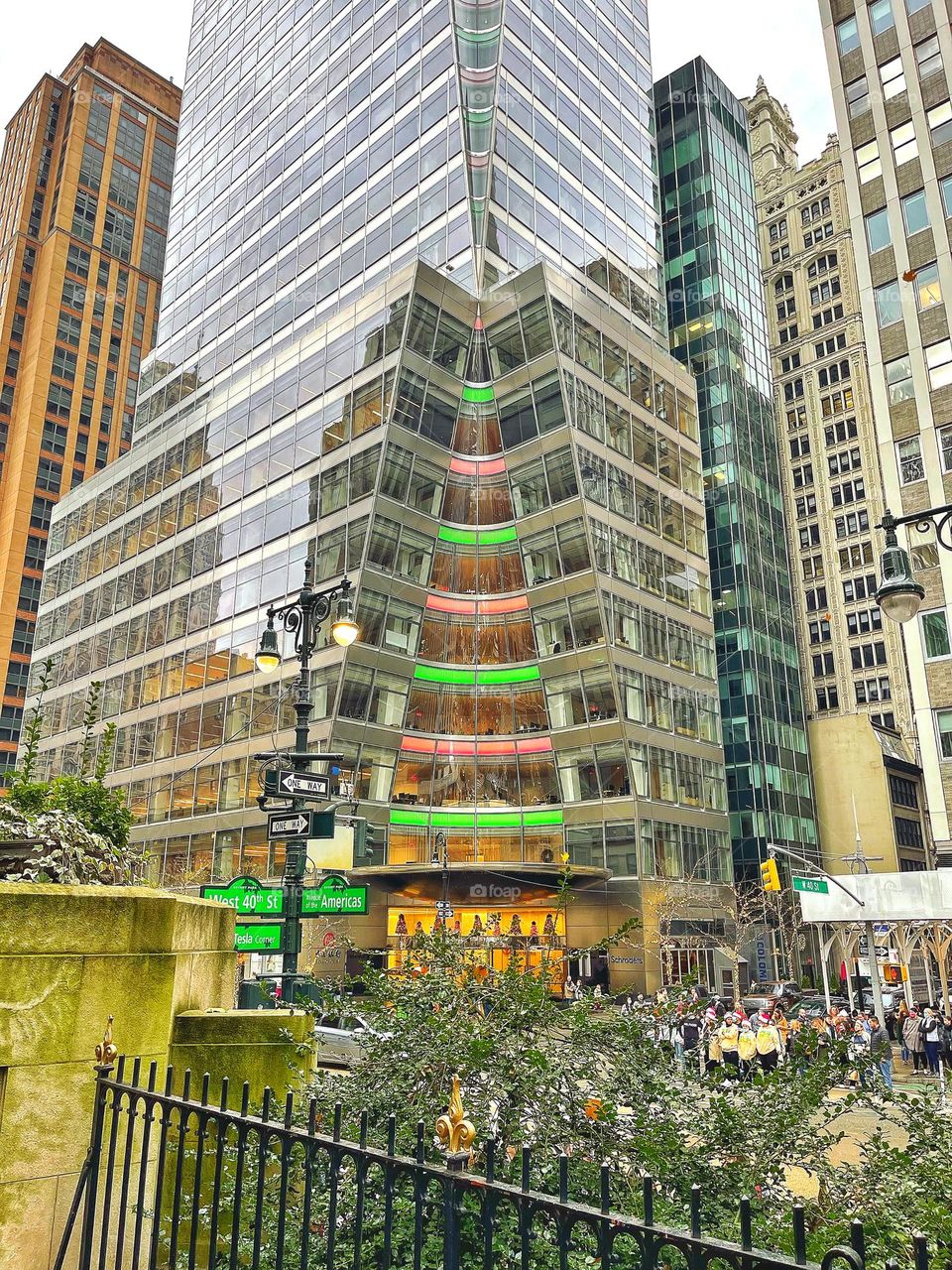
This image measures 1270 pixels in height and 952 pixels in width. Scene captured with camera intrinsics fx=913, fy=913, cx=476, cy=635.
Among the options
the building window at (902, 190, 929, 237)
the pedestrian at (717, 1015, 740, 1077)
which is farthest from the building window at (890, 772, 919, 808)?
the pedestrian at (717, 1015, 740, 1077)

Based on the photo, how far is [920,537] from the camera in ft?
90.8

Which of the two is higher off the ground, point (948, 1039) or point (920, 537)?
point (920, 537)

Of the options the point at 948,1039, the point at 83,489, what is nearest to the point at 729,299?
the point at 83,489

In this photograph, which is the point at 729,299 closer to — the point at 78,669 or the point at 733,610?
the point at 733,610

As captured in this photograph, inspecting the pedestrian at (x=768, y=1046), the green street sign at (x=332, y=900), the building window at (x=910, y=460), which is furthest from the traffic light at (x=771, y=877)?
the green street sign at (x=332, y=900)

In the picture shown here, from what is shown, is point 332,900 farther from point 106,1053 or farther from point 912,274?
point 912,274

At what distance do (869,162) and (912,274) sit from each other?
16.8ft

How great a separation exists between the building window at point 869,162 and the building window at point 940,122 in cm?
172

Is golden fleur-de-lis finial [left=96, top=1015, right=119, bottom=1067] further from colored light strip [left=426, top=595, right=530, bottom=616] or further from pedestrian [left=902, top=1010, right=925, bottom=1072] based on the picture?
colored light strip [left=426, top=595, right=530, bottom=616]

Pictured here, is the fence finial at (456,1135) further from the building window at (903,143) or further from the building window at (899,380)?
the building window at (903,143)

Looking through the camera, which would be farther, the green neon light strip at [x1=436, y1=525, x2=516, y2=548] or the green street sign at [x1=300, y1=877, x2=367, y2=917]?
the green neon light strip at [x1=436, y1=525, x2=516, y2=548]

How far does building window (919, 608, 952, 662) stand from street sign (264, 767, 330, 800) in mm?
20172

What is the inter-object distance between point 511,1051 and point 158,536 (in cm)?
5993

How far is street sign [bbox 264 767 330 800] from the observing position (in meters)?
12.9
